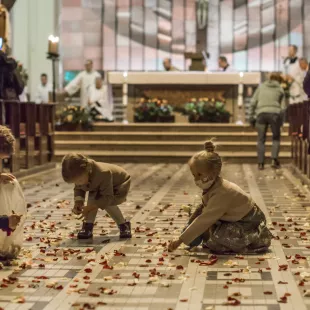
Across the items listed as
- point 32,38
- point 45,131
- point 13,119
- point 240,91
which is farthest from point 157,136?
point 32,38

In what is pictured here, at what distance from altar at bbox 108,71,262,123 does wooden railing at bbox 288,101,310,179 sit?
3.57 m

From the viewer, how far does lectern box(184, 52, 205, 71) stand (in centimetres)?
2077

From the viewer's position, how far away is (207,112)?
19.3 metres

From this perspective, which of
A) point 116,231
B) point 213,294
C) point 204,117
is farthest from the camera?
point 204,117

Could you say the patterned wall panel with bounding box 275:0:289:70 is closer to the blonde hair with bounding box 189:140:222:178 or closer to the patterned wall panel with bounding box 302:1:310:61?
the patterned wall panel with bounding box 302:1:310:61

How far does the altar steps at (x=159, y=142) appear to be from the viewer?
18.0 meters

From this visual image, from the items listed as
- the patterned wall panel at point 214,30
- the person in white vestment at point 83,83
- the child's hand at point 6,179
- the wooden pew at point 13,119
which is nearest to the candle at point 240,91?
the person in white vestment at point 83,83

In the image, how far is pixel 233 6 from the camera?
87.4 feet

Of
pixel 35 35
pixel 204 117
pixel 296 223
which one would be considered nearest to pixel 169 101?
pixel 204 117

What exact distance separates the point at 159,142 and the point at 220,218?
40.3 ft

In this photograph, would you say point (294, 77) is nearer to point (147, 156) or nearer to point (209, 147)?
point (147, 156)

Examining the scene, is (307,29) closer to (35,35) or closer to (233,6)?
(233,6)

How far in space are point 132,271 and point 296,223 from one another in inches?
104

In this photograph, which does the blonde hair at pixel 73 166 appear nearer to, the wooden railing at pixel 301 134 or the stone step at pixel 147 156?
the wooden railing at pixel 301 134
